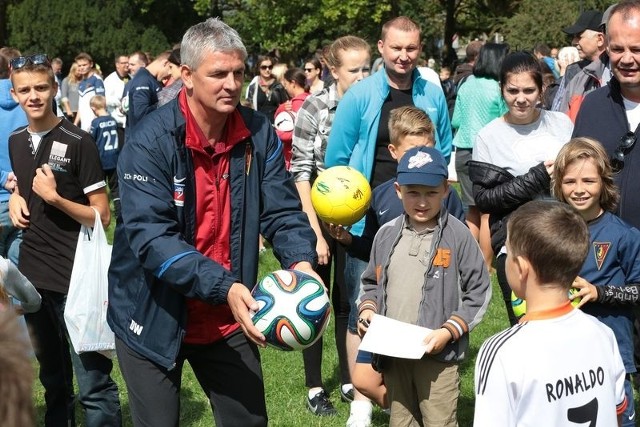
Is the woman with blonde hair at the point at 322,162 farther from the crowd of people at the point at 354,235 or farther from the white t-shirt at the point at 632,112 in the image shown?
the white t-shirt at the point at 632,112

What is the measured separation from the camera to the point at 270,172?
15.6ft

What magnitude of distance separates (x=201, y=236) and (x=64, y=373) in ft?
7.24

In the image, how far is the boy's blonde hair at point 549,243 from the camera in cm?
380

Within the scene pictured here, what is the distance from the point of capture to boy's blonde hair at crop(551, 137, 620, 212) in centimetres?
515

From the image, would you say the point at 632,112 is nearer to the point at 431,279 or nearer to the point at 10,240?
the point at 431,279

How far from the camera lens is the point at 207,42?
4.47 meters

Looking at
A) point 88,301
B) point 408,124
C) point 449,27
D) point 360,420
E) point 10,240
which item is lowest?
point 360,420

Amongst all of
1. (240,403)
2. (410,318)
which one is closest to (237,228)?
(240,403)

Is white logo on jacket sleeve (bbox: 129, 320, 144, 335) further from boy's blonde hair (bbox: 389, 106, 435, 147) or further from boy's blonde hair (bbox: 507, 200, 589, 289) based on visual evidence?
boy's blonde hair (bbox: 389, 106, 435, 147)

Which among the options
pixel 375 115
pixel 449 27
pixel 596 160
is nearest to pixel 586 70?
pixel 375 115

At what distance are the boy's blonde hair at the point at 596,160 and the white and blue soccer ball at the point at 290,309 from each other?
1606 mm

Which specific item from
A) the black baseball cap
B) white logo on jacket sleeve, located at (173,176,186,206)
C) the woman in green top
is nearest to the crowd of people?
white logo on jacket sleeve, located at (173,176,186,206)

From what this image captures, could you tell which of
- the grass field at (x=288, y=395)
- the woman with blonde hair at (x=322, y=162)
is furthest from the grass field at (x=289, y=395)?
the woman with blonde hair at (x=322, y=162)

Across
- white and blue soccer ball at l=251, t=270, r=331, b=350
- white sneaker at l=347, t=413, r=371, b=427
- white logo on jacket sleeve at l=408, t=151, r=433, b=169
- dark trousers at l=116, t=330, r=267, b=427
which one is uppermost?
white logo on jacket sleeve at l=408, t=151, r=433, b=169
